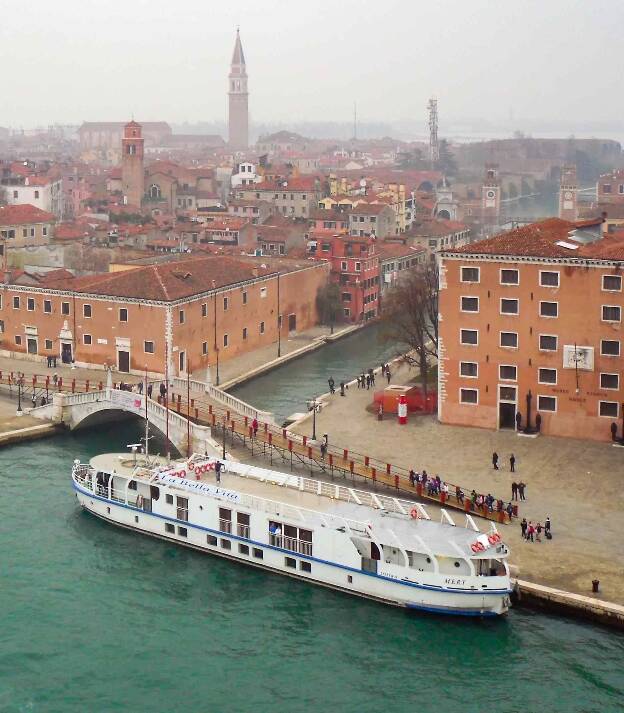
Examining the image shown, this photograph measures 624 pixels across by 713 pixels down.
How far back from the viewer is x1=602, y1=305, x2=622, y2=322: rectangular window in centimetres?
2886

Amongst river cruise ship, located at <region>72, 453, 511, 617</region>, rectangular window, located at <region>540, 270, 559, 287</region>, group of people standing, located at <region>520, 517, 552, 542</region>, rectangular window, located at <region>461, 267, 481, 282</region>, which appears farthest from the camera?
rectangular window, located at <region>461, 267, 481, 282</region>

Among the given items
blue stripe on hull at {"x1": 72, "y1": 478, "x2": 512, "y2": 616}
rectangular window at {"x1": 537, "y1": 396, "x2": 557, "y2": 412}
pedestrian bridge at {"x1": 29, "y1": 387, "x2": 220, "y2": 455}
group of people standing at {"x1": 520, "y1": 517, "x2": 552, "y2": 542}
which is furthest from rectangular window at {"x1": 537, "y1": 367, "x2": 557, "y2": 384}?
blue stripe on hull at {"x1": 72, "y1": 478, "x2": 512, "y2": 616}

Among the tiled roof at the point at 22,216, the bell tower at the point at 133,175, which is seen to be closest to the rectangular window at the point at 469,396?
the tiled roof at the point at 22,216

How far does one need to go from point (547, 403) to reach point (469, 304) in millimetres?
3030

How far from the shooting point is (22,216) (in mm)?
58625

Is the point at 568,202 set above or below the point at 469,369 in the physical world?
above

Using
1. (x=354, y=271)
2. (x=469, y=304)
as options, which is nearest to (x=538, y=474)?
(x=469, y=304)

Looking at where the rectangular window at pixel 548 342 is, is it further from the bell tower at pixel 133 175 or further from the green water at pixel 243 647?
the bell tower at pixel 133 175

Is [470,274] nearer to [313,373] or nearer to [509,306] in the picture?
[509,306]

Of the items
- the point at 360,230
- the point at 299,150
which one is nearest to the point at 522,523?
the point at 360,230

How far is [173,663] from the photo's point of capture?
1920 cm

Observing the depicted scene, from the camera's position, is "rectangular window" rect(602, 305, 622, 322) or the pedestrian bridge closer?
"rectangular window" rect(602, 305, 622, 322)

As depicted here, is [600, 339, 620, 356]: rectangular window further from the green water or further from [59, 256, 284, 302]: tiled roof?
[59, 256, 284, 302]: tiled roof

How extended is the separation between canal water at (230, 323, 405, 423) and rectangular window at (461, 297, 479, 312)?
606 centimetres
